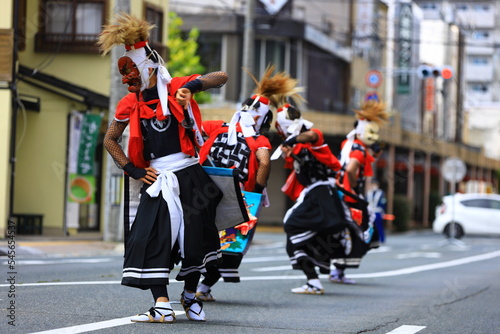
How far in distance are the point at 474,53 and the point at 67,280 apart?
327 ft

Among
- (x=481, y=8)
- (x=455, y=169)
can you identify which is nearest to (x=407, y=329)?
(x=455, y=169)

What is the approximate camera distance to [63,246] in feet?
65.3

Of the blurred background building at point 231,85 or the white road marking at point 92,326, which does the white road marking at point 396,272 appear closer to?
the white road marking at point 92,326

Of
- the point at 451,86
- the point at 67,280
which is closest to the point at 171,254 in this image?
the point at 67,280

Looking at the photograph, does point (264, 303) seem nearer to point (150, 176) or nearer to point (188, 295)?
point (188, 295)

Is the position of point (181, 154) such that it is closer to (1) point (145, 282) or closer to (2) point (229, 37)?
(1) point (145, 282)

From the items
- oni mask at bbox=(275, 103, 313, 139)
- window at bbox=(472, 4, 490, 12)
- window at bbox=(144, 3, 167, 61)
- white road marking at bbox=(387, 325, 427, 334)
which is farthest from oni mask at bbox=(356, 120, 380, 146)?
window at bbox=(472, 4, 490, 12)

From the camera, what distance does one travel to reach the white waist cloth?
7.49 m

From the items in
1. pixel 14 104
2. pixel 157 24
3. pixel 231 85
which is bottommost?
pixel 14 104

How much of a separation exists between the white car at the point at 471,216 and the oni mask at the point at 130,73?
1175 inches

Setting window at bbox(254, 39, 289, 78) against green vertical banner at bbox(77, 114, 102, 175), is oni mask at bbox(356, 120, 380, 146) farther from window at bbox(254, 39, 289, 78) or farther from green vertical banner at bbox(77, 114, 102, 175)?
window at bbox(254, 39, 289, 78)

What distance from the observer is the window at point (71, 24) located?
2558 cm

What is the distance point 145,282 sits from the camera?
730 cm

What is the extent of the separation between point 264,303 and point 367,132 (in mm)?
3826
